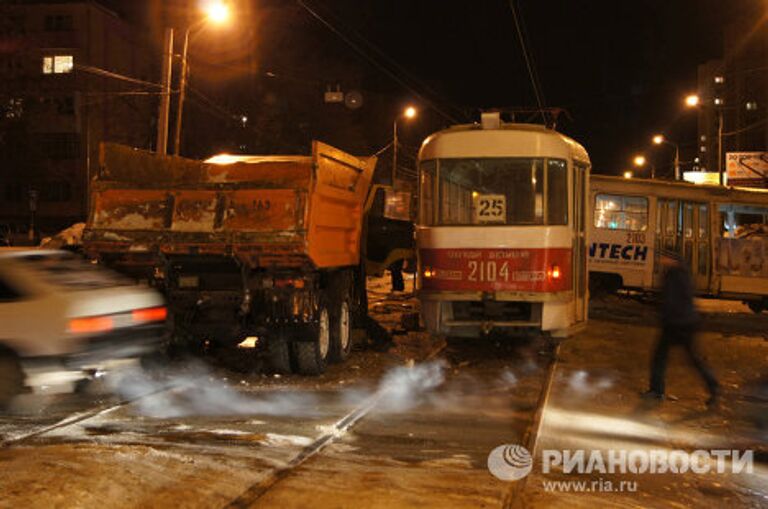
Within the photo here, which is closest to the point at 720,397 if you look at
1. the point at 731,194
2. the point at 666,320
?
the point at 666,320

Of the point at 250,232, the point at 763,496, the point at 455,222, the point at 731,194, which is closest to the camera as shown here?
the point at 763,496

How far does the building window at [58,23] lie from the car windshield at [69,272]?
5077 cm

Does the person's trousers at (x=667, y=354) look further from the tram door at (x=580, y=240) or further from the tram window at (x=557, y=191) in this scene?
the tram door at (x=580, y=240)

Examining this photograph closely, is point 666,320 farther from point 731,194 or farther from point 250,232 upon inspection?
point 731,194

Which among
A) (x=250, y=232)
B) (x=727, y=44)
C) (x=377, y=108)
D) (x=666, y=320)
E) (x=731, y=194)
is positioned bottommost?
(x=666, y=320)

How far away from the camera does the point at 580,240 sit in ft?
39.1

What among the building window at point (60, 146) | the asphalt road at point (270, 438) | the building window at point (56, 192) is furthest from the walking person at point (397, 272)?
the building window at point (56, 192)

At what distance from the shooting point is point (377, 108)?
69562mm

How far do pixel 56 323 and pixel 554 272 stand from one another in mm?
6391

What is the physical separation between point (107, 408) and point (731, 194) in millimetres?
16815

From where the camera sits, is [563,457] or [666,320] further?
[666,320]

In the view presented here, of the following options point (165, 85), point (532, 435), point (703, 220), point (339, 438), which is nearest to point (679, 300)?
point (532, 435)

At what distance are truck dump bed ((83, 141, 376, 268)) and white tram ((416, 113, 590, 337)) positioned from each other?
1.55 m

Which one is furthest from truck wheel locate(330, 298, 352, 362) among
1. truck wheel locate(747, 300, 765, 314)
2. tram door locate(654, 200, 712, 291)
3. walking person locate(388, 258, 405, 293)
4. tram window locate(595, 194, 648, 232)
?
truck wheel locate(747, 300, 765, 314)
